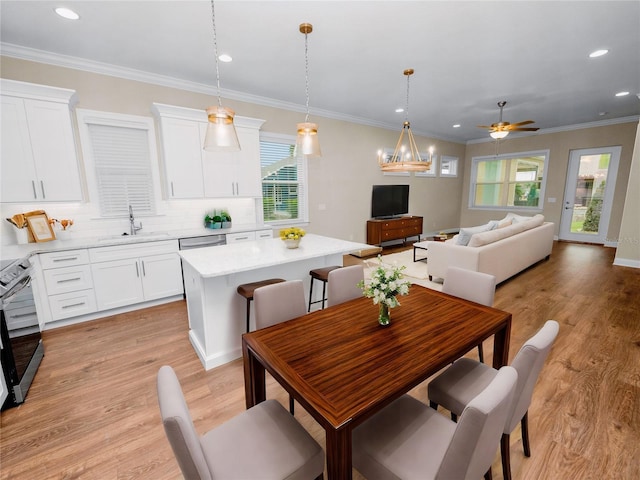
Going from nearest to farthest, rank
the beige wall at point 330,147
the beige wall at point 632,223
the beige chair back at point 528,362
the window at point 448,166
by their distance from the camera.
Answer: the beige chair back at point 528,362, the beige wall at point 330,147, the beige wall at point 632,223, the window at point 448,166

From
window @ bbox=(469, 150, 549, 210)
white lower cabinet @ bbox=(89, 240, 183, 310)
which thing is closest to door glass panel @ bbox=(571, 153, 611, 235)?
window @ bbox=(469, 150, 549, 210)

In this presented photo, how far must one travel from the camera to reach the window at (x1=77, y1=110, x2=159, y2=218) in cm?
350

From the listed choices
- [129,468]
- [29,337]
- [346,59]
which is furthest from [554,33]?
[29,337]

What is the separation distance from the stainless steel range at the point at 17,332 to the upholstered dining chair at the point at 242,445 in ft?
6.11

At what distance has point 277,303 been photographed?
1837 millimetres

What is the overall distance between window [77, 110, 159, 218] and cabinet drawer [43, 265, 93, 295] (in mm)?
882

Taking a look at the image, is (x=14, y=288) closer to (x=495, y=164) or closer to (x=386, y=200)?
(x=386, y=200)

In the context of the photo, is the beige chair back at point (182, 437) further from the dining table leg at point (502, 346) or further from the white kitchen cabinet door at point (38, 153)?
the white kitchen cabinet door at point (38, 153)

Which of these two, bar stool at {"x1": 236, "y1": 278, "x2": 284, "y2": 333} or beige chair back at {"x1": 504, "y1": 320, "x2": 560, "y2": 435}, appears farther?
bar stool at {"x1": 236, "y1": 278, "x2": 284, "y2": 333}

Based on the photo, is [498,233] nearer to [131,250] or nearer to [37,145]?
[131,250]

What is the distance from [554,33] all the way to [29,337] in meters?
5.69

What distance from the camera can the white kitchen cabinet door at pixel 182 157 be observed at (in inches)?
146

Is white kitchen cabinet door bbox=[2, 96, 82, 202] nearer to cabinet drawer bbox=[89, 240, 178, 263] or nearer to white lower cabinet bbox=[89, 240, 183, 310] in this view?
cabinet drawer bbox=[89, 240, 178, 263]

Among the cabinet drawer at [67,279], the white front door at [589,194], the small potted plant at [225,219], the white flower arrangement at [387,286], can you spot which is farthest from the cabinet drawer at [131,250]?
the white front door at [589,194]
